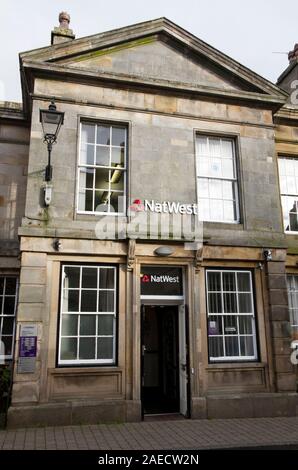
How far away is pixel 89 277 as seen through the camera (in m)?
8.81

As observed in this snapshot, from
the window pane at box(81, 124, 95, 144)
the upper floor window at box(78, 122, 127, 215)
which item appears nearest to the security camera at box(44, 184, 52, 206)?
the upper floor window at box(78, 122, 127, 215)

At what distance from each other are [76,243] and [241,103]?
5767 millimetres

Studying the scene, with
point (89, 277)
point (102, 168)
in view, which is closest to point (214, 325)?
point (89, 277)

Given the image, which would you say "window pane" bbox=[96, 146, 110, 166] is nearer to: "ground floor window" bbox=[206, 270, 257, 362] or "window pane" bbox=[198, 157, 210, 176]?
"window pane" bbox=[198, 157, 210, 176]

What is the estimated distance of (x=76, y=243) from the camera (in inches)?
339

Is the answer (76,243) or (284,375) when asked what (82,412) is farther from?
(284,375)

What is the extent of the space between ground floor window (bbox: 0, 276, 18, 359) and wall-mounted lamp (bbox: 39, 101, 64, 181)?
2.87m

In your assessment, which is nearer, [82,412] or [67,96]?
[82,412]

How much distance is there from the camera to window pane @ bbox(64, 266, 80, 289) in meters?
8.66

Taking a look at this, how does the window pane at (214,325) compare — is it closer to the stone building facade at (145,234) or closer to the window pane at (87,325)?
the stone building facade at (145,234)

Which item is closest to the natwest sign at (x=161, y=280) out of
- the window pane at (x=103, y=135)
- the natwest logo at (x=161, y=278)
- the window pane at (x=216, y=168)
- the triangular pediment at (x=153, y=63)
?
the natwest logo at (x=161, y=278)

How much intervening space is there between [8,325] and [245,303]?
5659 millimetres
